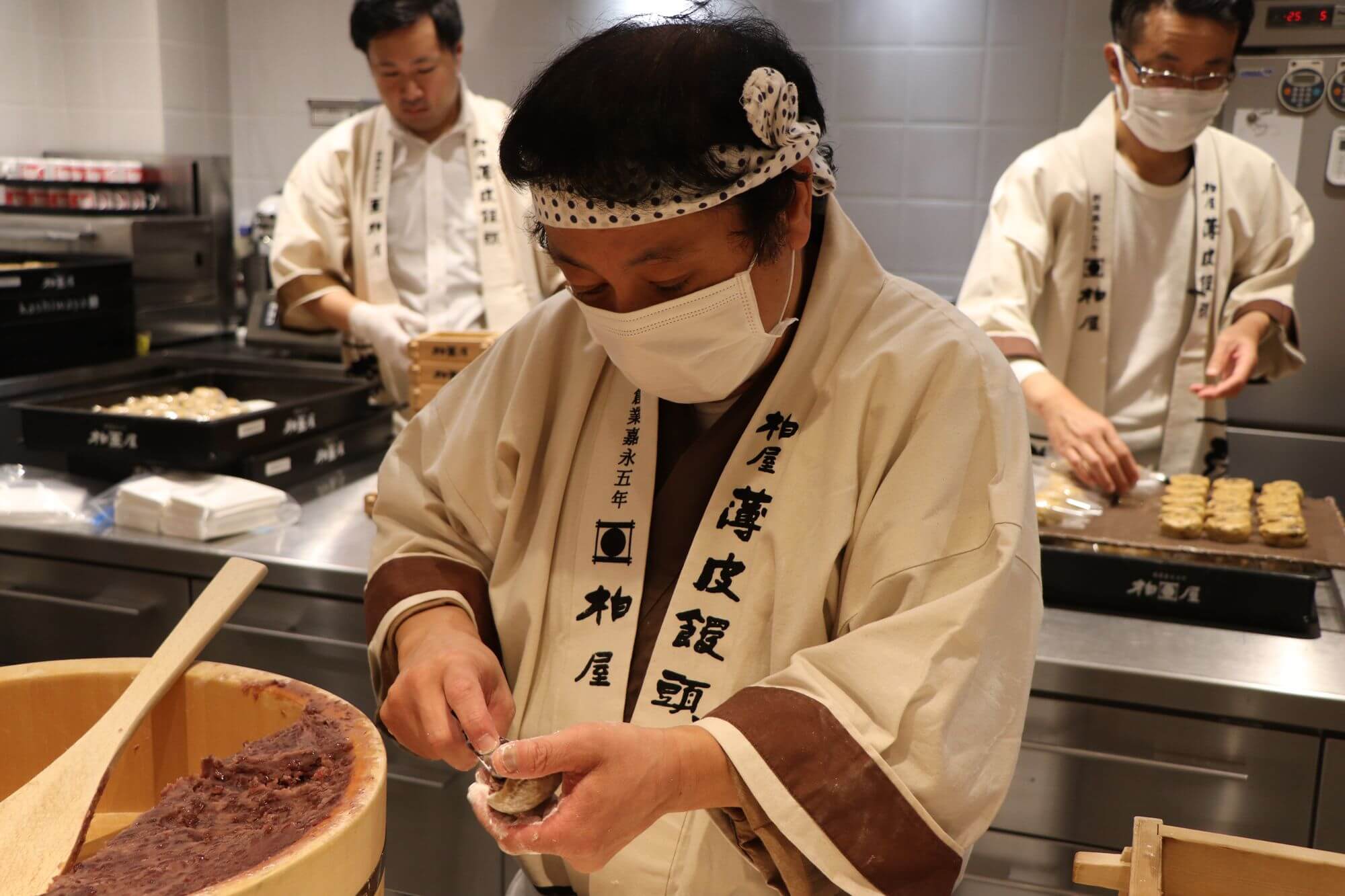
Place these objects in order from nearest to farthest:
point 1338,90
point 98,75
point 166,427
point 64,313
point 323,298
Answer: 1. point 166,427
2. point 323,298
3. point 64,313
4. point 1338,90
5. point 98,75

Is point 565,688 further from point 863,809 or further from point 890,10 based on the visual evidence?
point 890,10

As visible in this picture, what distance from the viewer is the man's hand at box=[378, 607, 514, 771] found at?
100 centimetres

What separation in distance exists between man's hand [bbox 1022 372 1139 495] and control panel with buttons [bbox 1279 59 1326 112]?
1726 mm

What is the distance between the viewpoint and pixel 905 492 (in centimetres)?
99

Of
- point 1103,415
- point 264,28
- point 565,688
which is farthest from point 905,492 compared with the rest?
point 264,28

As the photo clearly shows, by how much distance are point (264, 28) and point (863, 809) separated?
379cm

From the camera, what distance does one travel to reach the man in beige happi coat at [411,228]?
277cm

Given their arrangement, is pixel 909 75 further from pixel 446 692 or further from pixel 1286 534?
pixel 446 692

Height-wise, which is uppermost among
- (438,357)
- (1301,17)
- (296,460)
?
(1301,17)

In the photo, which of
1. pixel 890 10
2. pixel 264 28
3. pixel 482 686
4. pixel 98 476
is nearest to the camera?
pixel 482 686

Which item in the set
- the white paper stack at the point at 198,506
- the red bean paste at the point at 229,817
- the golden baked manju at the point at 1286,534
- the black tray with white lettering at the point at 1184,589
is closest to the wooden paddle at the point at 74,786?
the red bean paste at the point at 229,817

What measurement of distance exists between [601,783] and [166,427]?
4.93 feet

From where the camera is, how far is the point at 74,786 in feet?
2.98

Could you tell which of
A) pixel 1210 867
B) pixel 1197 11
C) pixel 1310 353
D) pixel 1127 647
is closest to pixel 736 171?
pixel 1210 867
